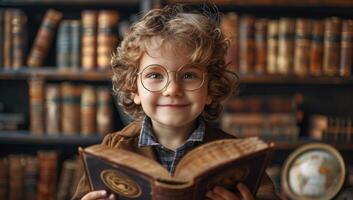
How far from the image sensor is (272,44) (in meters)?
2.05

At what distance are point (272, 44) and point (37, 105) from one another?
1.04 metres

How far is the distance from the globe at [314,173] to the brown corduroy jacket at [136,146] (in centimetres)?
56

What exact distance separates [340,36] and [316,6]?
17 centimetres

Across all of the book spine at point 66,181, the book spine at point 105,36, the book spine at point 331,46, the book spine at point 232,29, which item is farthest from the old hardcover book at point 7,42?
the book spine at point 331,46

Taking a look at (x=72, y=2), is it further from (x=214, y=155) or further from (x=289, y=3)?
(x=214, y=155)

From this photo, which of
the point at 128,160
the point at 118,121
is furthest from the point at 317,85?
the point at 128,160

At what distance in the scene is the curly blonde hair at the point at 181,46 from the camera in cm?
85

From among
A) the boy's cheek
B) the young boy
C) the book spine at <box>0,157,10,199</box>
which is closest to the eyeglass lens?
the young boy

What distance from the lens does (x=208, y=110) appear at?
3.34ft

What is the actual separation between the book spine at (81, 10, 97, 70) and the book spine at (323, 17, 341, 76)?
97 cm

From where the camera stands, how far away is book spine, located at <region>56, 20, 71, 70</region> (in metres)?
2.11

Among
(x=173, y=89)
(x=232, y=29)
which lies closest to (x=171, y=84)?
(x=173, y=89)

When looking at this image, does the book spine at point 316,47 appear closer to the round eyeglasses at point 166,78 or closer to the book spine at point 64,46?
the book spine at point 64,46

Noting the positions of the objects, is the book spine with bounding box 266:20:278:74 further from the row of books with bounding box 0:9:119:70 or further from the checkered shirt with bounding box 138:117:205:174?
the checkered shirt with bounding box 138:117:205:174
